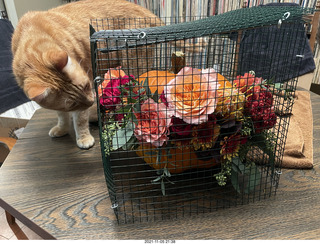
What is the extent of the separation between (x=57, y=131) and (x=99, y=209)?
51cm

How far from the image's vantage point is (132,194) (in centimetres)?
64

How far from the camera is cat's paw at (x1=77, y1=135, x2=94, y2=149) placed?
34.9 inches

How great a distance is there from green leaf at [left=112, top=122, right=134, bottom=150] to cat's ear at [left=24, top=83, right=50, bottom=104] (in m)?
0.33

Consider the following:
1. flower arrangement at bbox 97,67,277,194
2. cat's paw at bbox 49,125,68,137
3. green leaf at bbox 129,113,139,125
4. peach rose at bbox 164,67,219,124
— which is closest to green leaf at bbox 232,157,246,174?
flower arrangement at bbox 97,67,277,194

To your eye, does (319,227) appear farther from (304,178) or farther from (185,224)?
(185,224)

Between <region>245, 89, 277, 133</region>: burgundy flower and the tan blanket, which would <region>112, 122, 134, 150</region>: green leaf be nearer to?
<region>245, 89, 277, 133</region>: burgundy flower

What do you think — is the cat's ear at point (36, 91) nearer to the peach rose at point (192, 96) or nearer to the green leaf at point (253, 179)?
the peach rose at point (192, 96)

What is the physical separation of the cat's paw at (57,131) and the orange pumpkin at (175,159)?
1.70 ft

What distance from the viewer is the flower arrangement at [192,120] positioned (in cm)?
51

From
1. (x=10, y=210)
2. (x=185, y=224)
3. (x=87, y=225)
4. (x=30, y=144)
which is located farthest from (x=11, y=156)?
(x=185, y=224)

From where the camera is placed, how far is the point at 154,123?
518 millimetres

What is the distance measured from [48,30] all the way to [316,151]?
1152 millimetres

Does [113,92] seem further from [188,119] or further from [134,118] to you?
[188,119]

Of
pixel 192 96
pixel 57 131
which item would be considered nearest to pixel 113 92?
pixel 192 96
